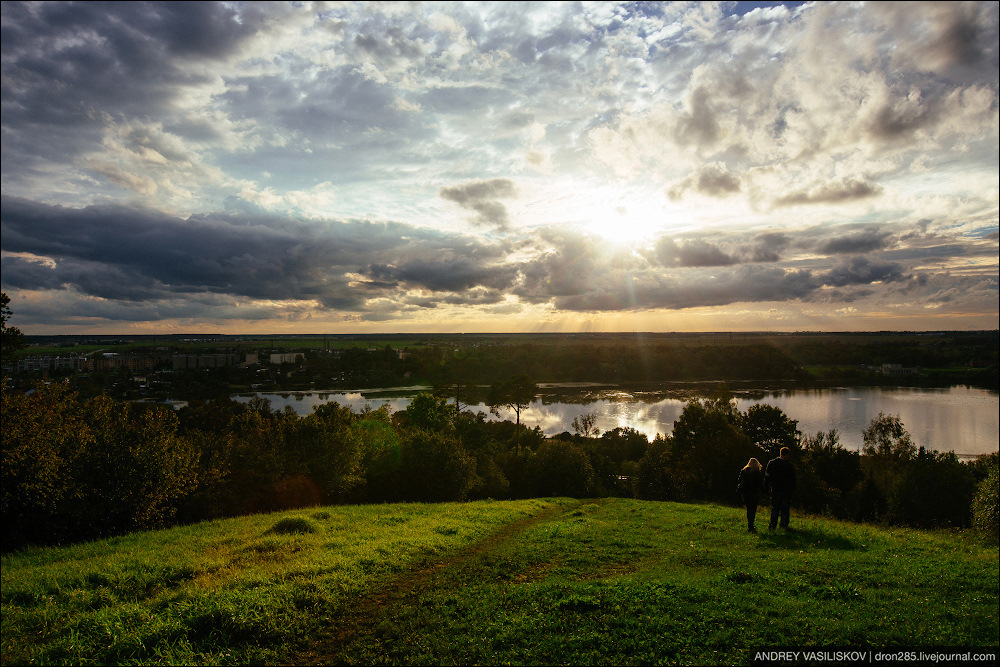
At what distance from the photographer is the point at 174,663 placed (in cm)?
573

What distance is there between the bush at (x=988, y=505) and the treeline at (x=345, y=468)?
0.37 feet

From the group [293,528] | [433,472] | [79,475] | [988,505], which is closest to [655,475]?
[433,472]

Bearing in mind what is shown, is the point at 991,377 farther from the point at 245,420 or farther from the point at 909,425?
the point at 245,420

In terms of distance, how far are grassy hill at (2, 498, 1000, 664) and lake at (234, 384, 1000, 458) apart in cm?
5013

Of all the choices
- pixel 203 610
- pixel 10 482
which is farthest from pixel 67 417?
pixel 203 610

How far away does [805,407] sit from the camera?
8800 cm

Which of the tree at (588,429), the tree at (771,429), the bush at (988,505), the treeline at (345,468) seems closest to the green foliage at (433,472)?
the treeline at (345,468)

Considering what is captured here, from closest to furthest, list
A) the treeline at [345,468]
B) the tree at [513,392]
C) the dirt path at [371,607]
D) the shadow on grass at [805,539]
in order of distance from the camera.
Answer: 1. the dirt path at [371,607]
2. the shadow on grass at [805,539]
3. the treeline at [345,468]
4. the tree at [513,392]

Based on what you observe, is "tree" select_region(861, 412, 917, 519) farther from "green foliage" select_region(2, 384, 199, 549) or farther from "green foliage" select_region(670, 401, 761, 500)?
"green foliage" select_region(2, 384, 199, 549)

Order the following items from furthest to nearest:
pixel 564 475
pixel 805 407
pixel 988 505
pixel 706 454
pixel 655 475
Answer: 1. pixel 805 407
2. pixel 655 475
3. pixel 564 475
4. pixel 706 454
5. pixel 988 505

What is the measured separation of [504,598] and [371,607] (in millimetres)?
2087

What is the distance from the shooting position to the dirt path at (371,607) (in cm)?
598

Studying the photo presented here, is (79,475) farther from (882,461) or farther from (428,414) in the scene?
(882,461)

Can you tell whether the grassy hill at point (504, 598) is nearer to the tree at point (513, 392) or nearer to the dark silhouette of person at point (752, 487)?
the dark silhouette of person at point (752, 487)
